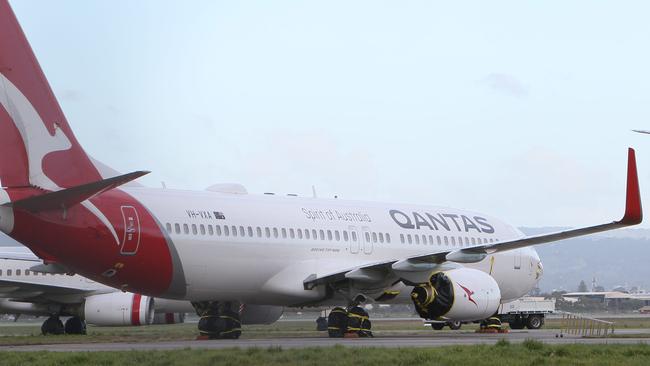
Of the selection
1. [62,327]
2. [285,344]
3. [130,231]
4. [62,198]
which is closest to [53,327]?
[62,327]

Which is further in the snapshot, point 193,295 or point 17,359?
point 193,295

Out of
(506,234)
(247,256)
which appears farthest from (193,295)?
(506,234)

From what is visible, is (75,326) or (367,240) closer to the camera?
(367,240)

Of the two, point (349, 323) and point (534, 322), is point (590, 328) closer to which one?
point (534, 322)

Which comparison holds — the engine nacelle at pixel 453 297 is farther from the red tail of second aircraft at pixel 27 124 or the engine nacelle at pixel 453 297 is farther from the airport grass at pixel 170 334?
the red tail of second aircraft at pixel 27 124

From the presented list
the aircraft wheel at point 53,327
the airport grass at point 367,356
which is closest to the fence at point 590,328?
the airport grass at point 367,356

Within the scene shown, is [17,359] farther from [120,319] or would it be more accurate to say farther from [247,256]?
[120,319]

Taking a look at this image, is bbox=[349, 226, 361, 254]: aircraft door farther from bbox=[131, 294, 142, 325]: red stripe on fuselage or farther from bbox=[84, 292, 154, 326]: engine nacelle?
bbox=[131, 294, 142, 325]: red stripe on fuselage

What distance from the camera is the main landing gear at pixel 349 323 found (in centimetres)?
2772

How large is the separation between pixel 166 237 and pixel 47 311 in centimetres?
1453

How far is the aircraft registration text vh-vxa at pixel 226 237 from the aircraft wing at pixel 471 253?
4 centimetres

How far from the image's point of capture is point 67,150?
23453mm

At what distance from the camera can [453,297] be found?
26766 mm

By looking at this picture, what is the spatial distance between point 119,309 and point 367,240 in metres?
8.01
